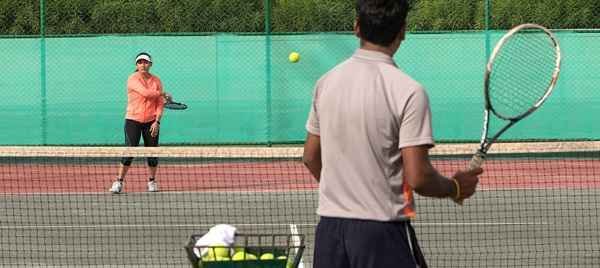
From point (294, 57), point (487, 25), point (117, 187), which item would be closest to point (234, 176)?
point (117, 187)

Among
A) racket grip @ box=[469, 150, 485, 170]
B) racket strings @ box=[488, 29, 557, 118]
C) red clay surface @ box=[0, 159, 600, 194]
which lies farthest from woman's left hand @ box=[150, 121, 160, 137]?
racket grip @ box=[469, 150, 485, 170]

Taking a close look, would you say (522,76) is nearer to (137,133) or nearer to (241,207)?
(241,207)

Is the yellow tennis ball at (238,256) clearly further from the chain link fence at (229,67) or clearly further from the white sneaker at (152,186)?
the chain link fence at (229,67)

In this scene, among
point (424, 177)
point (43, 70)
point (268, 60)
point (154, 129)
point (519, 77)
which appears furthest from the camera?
point (43, 70)

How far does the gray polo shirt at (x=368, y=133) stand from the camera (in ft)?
12.3

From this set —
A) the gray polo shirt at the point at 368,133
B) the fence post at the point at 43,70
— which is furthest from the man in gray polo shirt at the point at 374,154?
the fence post at the point at 43,70

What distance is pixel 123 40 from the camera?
59.6 ft

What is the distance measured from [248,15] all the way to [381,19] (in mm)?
14328

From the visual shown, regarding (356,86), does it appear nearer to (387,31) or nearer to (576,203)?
(387,31)

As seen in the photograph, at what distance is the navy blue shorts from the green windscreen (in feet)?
46.1

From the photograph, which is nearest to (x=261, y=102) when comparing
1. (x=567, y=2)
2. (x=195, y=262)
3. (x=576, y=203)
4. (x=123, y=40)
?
(x=123, y=40)

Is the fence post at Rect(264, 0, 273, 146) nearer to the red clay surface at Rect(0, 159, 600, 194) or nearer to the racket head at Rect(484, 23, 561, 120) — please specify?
the red clay surface at Rect(0, 159, 600, 194)

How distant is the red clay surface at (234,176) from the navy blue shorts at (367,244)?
31.3 ft

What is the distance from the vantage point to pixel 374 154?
151 inches
